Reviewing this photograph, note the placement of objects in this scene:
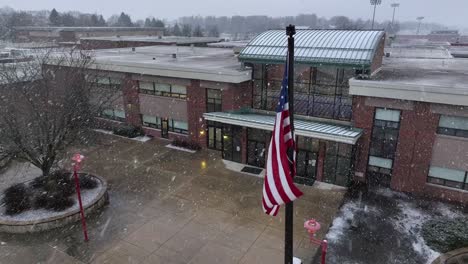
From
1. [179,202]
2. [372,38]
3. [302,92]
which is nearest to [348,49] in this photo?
[372,38]

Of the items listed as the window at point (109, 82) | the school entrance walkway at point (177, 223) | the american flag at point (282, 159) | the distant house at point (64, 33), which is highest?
the distant house at point (64, 33)

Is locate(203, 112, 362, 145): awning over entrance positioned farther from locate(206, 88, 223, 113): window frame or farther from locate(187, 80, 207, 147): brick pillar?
locate(187, 80, 207, 147): brick pillar

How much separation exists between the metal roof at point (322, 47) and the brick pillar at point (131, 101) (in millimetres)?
10460

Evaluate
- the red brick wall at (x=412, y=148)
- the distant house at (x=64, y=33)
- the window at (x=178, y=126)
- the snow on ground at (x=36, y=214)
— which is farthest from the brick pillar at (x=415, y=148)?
the distant house at (x=64, y=33)

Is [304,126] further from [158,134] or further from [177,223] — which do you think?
[158,134]

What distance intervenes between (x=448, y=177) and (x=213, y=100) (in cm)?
1558

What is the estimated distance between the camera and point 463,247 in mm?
14219

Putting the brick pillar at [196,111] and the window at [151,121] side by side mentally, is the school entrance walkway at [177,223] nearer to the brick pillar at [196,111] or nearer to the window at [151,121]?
the brick pillar at [196,111]

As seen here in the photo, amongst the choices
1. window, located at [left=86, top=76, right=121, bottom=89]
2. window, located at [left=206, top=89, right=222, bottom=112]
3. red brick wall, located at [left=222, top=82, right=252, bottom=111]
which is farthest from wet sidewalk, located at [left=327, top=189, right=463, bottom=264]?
window, located at [left=86, top=76, right=121, bottom=89]

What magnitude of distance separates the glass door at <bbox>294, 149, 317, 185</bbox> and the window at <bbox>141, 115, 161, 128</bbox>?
12.9 metres

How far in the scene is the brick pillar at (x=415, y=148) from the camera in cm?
1806

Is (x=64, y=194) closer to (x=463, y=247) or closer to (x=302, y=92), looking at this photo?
(x=302, y=92)

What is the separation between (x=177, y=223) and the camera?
1627 centimetres

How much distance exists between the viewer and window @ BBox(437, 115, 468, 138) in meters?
17.4
